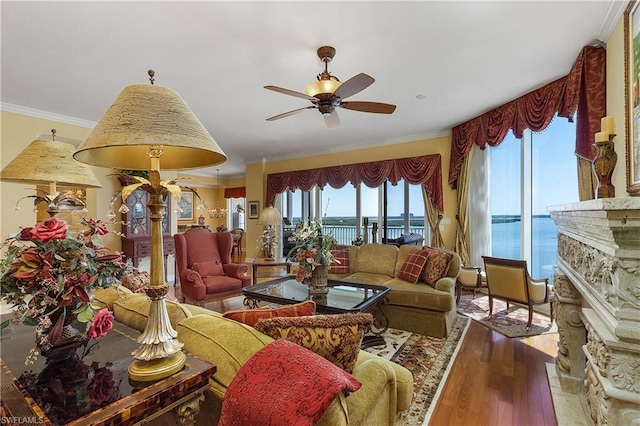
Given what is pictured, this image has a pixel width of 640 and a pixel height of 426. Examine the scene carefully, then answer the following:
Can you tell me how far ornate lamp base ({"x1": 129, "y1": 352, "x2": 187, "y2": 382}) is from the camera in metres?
0.92

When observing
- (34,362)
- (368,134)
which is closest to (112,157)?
(34,362)

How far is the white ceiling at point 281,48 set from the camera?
6.93 ft

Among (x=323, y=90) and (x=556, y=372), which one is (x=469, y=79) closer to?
(x=323, y=90)

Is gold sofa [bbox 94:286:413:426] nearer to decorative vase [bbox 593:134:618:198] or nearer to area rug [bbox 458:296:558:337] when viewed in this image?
decorative vase [bbox 593:134:618:198]

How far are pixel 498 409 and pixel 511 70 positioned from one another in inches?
123

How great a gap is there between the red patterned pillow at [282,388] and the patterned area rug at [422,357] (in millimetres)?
1363

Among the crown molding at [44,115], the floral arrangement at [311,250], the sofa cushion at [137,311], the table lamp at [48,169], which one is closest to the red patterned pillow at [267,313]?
the sofa cushion at [137,311]

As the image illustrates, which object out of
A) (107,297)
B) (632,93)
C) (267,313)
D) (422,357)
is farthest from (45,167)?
(632,93)

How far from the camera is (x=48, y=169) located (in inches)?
61.5

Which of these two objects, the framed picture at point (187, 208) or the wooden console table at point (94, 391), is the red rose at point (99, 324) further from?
the framed picture at point (187, 208)

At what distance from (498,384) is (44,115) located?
6.21 meters

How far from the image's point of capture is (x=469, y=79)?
3227 mm

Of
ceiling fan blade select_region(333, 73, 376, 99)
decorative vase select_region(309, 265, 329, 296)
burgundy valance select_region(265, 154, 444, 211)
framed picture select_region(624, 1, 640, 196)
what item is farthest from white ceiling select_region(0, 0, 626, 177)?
decorative vase select_region(309, 265, 329, 296)

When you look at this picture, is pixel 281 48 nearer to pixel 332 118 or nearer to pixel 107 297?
pixel 332 118
